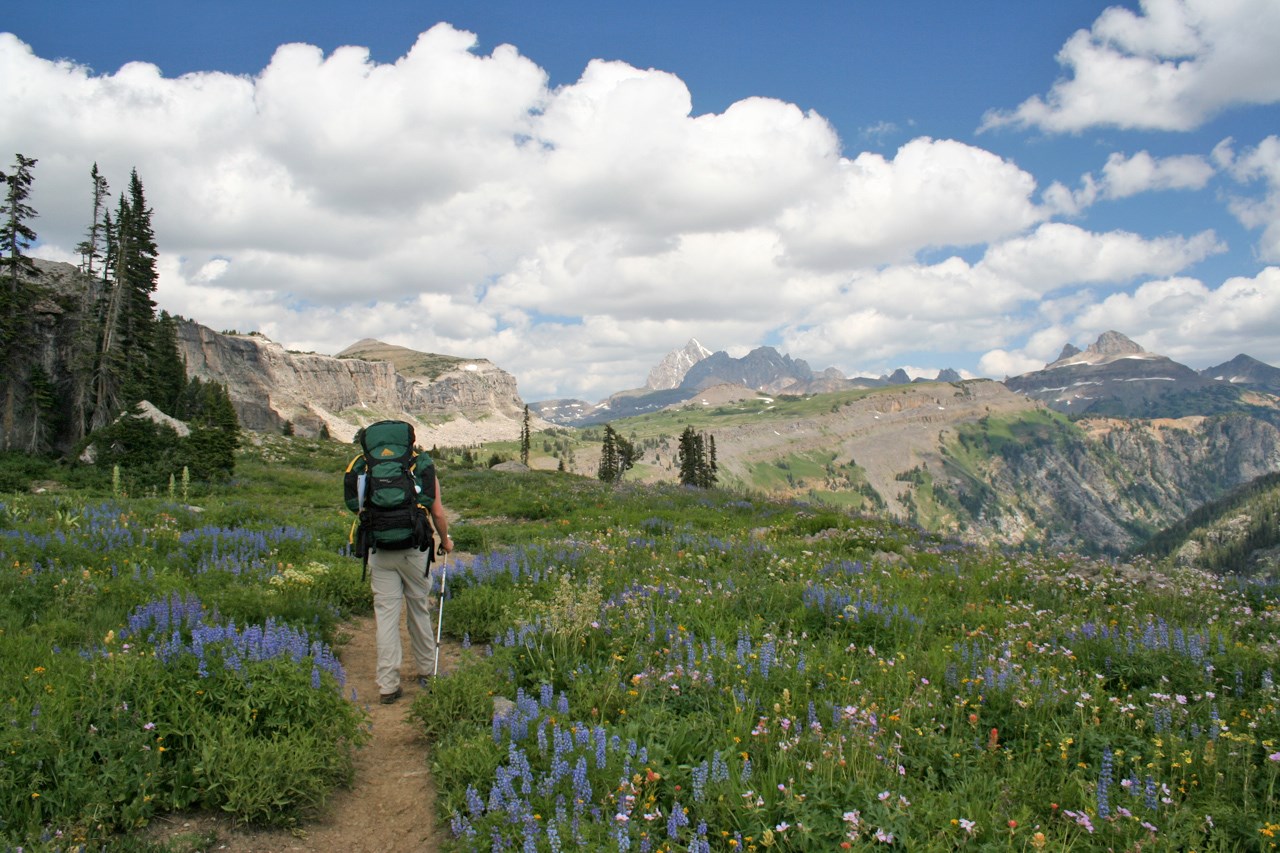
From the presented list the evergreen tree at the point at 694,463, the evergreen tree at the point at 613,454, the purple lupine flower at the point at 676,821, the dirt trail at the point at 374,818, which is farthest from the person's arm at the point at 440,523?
the evergreen tree at the point at 613,454

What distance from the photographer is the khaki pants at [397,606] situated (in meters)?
7.11

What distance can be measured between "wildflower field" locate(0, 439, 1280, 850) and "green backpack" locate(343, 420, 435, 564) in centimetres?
123

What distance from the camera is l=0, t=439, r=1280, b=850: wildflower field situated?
4.26m

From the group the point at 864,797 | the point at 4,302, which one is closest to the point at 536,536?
the point at 864,797

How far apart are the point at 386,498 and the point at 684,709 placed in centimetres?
383

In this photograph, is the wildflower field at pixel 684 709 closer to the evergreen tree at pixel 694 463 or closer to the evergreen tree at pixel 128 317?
the evergreen tree at pixel 128 317

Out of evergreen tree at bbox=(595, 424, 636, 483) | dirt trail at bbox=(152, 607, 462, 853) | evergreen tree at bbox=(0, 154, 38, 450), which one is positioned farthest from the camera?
evergreen tree at bbox=(595, 424, 636, 483)

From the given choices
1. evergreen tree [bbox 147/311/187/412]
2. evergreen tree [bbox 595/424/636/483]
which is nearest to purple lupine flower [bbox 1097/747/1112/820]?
evergreen tree [bbox 147/311/187/412]

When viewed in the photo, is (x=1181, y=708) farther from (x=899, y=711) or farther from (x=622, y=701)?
(x=622, y=701)

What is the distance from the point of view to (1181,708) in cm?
564

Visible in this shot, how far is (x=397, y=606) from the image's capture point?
7.38 meters

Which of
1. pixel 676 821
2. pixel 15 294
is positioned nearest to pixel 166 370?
pixel 15 294

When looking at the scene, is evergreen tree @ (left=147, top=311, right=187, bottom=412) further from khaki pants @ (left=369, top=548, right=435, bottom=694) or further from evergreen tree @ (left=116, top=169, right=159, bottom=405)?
khaki pants @ (left=369, top=548, right=435, bottom=694)

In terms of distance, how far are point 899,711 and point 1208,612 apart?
631cm
